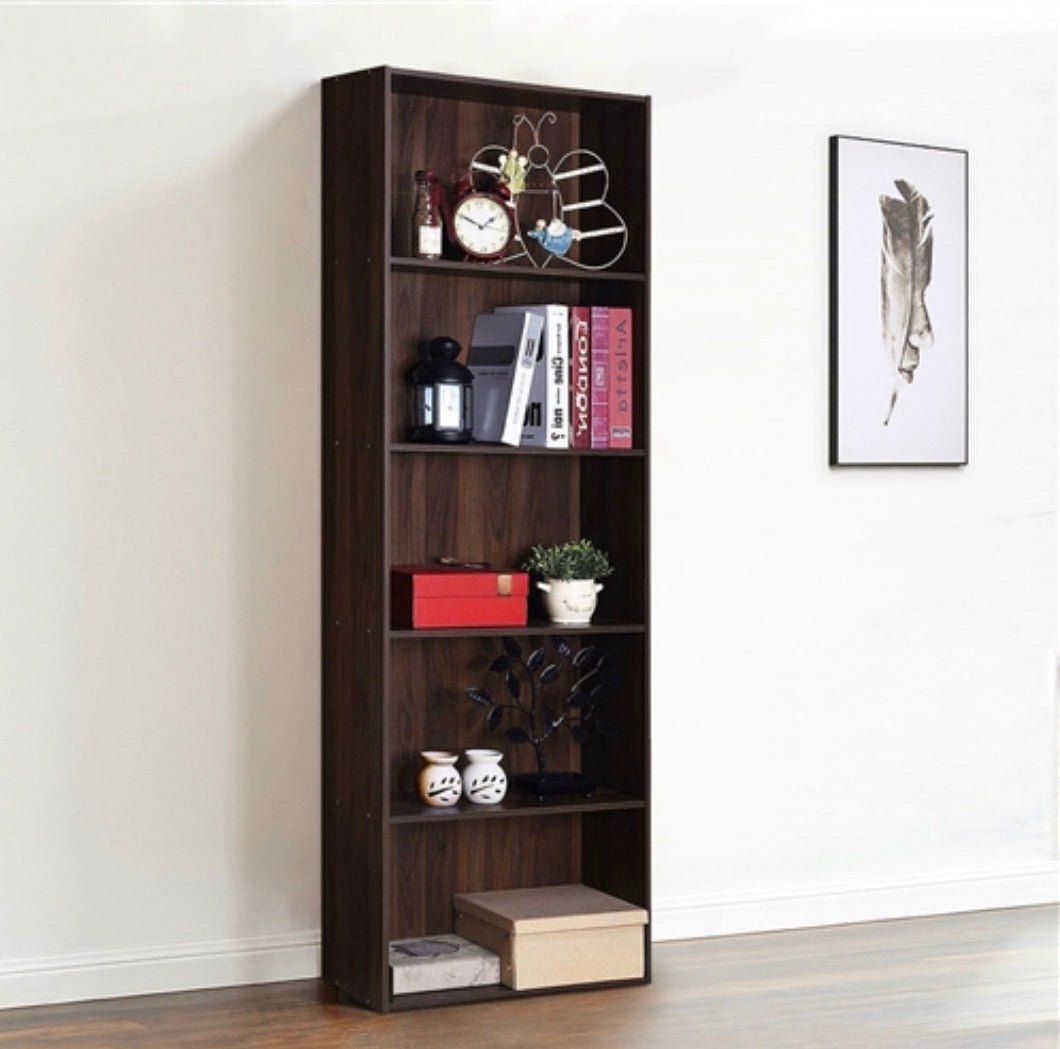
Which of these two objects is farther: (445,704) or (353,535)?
(445,704)

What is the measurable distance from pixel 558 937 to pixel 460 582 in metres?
0.75

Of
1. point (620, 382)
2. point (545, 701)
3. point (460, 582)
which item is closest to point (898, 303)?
point (620, 382)

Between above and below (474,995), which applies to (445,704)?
above

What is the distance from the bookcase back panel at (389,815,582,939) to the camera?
13.7ft

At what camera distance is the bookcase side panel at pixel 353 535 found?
385cm

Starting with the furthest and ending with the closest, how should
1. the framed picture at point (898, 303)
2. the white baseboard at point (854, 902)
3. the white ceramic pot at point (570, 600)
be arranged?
1. the framed picture at point (898, 303)
2. the white baseboard at point (854, 902)
3. the white ceramic pot at point (570, 600)

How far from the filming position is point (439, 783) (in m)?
4.00

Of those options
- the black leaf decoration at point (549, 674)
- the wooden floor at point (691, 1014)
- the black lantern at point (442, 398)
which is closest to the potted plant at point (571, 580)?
the black leaf decoration at point (549, 674)

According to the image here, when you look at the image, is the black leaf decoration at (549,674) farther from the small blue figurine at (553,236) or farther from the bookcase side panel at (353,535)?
the small blue figurine at (553,236)

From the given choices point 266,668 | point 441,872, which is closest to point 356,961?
point 441,872

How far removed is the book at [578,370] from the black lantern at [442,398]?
215 mm

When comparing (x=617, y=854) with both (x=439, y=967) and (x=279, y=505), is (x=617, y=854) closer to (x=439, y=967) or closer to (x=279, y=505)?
(x=439, y=967)

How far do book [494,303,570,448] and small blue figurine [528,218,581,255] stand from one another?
5.6 inches

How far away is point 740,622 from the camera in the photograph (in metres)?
4.58
